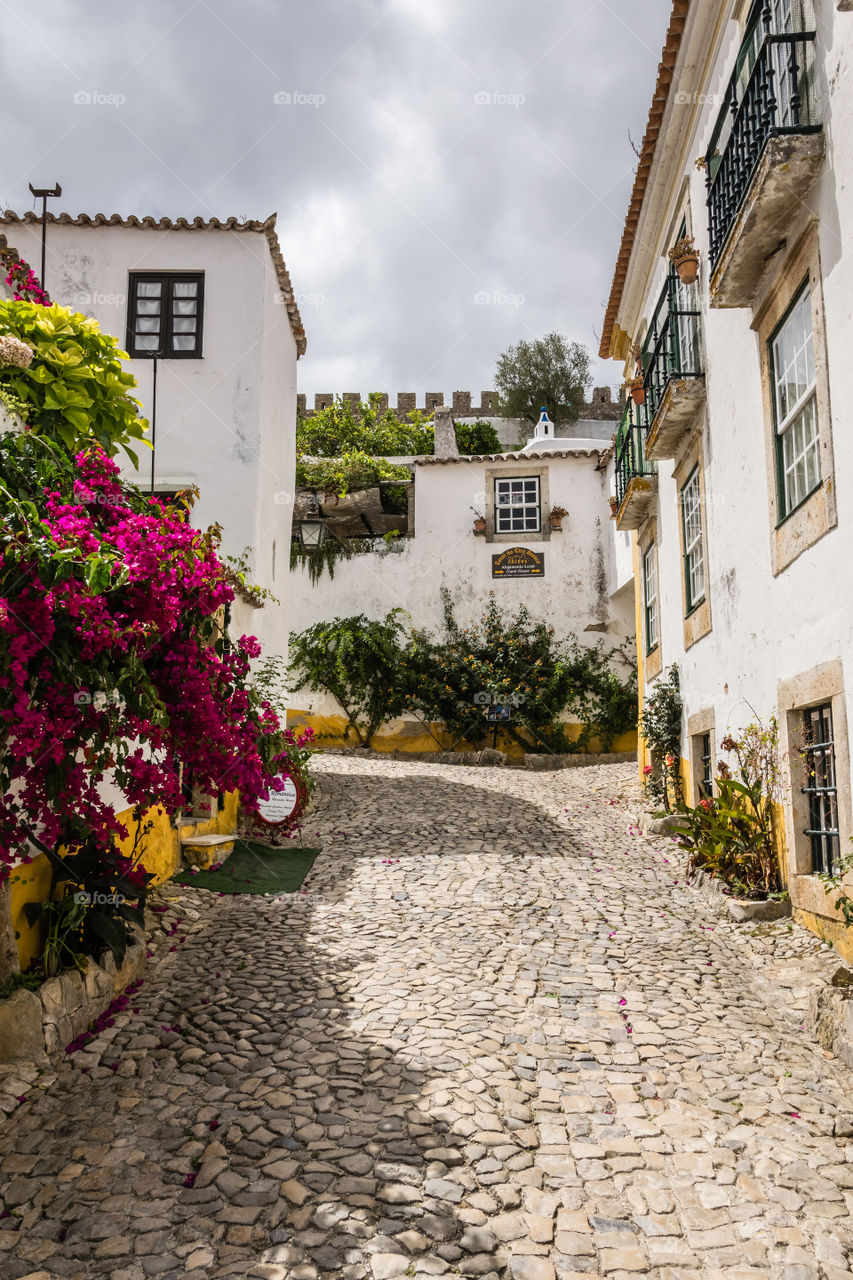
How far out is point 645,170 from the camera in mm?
9906

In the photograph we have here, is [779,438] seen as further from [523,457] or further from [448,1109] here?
[523,457]

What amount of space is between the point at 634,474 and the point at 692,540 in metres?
2.38

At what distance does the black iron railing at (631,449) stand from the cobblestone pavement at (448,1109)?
622cm

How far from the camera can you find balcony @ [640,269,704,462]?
27.8 ft

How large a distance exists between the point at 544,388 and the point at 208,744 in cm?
3007

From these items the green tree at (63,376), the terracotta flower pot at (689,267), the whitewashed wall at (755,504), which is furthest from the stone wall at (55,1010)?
the terracotta flower pot at (689,267)

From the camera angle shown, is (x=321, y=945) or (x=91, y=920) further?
(x=321, y=945)

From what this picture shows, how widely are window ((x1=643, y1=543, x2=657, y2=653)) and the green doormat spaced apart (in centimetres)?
574

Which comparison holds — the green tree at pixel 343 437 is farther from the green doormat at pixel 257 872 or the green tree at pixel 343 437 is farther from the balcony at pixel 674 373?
the green doormat at pixel 257 872

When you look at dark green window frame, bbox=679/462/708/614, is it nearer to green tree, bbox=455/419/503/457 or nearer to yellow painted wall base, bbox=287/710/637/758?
yellow painted wall base, bbox=287/710/637/758

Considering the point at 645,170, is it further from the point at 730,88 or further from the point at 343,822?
the point at 343,822

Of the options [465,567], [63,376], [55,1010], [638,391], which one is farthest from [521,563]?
[55,1010]

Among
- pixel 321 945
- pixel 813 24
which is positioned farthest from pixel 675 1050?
pixel 813 24

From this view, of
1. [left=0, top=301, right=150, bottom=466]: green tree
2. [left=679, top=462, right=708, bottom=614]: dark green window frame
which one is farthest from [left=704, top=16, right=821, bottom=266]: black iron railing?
[left=0, top=301, right=150, bottom=466]: green tree
